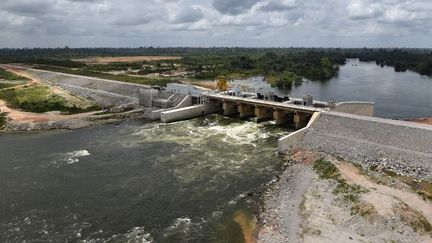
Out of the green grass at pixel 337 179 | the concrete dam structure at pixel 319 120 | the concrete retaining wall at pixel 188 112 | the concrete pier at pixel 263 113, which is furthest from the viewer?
the concrete retaining wall at pixel 188 112

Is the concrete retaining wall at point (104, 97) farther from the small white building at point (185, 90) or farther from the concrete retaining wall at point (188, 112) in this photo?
the concrete retaining wall at point (188, 112)

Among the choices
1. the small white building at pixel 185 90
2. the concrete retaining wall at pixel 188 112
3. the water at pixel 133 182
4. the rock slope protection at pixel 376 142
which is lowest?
→ the water at pixel 133 182

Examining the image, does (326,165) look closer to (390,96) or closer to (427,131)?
(427,131)

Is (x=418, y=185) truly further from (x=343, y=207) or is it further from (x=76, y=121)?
(x=76, y=121)

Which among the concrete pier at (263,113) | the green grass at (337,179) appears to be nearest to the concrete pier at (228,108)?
the concrete pier at (263,113)

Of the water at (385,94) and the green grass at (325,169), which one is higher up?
the green grass at (325,169)

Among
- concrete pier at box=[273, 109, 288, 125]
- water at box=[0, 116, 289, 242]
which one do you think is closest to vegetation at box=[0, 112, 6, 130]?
water at box=[0, 116, 289, 242]

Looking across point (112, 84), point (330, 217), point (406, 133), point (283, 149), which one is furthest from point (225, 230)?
point (112, 84)
